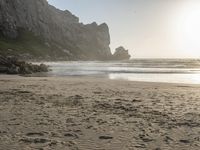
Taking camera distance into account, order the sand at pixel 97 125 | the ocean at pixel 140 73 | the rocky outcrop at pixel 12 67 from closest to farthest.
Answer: the sand at pixel 97 125, the ocean at pixel 140 73, the rocky outcrop at pixel 12 67

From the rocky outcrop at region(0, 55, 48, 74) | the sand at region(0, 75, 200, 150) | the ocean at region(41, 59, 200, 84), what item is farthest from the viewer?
the rocky outcrop at region(0, 55, 48, 74)

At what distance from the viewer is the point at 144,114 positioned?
50.4 feet

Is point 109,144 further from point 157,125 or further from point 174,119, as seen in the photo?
point 174,119

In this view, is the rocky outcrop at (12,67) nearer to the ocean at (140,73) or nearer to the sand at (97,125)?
the ocean at (140,73)

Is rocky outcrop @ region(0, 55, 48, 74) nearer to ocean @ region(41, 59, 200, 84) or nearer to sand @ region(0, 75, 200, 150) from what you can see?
ocean @ region(41, 59, 200, 84)

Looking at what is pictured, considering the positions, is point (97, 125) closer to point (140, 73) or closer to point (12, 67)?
point (12, 67)

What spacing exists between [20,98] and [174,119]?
10.1m

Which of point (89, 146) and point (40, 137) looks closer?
point (89, 146)

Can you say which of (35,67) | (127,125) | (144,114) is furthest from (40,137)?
(35,67)

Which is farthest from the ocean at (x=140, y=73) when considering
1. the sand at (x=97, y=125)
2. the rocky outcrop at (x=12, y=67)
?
the sand at (x=97, y=125)

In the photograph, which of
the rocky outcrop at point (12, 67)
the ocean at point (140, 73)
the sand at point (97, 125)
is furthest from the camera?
the rocky outcrop at point (12, 67)

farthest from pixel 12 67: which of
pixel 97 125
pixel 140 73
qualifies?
pixel 97 125

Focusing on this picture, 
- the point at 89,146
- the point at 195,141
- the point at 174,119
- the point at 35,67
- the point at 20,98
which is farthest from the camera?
the point at 35,67

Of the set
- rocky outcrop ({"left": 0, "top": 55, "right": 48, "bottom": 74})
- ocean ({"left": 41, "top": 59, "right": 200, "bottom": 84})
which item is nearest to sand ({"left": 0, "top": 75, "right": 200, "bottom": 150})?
ocean ({"left": 41, "top": 59, "right": 200, "bottom": 84})
